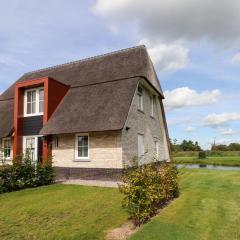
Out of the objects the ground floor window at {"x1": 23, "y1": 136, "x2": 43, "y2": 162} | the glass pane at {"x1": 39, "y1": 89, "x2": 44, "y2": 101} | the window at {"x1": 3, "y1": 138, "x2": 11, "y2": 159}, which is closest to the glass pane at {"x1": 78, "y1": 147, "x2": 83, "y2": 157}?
the ground floor window at {"x1": 23, "y1": 136, "x2": 43, "y2": 162}

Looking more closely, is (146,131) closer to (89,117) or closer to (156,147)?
(156,147)

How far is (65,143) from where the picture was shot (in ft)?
60.7

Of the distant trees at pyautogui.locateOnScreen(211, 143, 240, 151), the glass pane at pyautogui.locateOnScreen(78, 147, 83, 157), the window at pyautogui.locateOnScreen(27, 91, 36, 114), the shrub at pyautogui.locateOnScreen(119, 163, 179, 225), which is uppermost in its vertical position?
the window at pyautogui.locateOnScreen(27, 91, 36, 114)

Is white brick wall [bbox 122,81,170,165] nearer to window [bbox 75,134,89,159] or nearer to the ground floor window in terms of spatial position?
window [bbox 75,134,89,159]

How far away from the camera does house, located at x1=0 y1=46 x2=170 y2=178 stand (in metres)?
17.0

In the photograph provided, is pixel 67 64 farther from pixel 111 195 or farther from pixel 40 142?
pixel 111 195

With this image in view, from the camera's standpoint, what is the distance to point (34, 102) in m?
20.4

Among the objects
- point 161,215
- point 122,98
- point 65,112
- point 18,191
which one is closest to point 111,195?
point 161,215

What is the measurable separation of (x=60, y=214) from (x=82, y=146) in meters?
9.16

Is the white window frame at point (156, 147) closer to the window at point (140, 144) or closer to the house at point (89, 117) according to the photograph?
the house at point (89, 117)

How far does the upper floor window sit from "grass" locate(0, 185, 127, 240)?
318 inches

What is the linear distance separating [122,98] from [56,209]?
9.21m

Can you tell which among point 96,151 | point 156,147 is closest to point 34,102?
point 96,151

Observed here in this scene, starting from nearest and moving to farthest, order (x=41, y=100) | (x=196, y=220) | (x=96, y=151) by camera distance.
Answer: (x=196, y=220) < (x=96, y=151) < (x=41, y=100)
